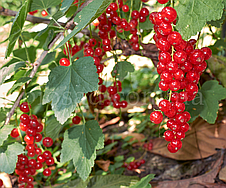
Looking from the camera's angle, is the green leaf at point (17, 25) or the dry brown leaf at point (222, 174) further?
the dry brown leaf at point (222, 174)

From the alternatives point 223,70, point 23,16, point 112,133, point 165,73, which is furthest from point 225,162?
point 23,16

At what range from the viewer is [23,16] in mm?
697

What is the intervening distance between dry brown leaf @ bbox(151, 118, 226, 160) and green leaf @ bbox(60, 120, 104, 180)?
2.21 ft

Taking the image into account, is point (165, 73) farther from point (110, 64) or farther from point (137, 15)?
point (110, 64)

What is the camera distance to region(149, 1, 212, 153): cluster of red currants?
1.57ft

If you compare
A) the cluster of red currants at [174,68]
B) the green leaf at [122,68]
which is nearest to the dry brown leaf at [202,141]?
the green leaf at [122,68]

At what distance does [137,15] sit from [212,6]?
1.20ft

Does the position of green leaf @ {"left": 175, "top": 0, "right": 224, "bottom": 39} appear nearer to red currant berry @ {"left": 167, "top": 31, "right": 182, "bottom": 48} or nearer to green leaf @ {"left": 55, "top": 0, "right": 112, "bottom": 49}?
red currant berry @ {"left": 167, "top": 31, "right": 182, "bottom": 48}

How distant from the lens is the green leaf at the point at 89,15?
490mm

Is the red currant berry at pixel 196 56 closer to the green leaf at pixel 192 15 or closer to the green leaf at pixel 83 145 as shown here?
the green leaf at pixel 192 15

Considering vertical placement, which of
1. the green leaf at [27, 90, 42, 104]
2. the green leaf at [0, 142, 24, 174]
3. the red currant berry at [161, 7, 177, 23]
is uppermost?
the red currant berry at [161, 7, 177, 23]

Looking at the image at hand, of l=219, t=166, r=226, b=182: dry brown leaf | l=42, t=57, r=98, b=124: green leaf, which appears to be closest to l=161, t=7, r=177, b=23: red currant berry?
l=42, t=57, r=98, b=124: green leaf

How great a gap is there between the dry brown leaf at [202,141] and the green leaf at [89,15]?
1.02m

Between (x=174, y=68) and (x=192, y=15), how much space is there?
0.41ft
